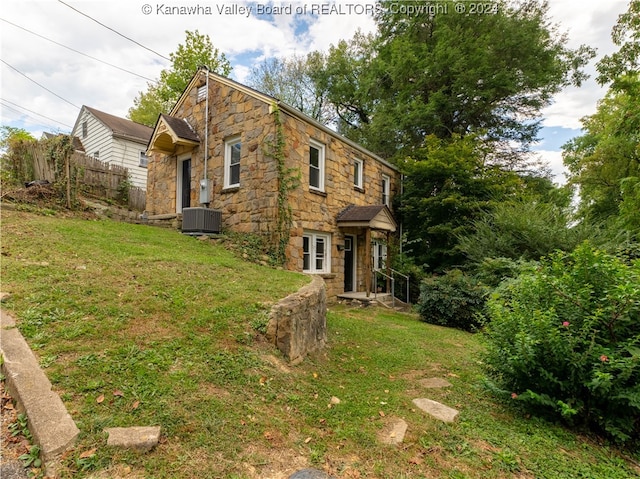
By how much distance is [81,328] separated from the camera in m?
3.13

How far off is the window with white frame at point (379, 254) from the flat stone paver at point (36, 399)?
11.0 meters

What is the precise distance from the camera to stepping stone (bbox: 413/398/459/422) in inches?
121

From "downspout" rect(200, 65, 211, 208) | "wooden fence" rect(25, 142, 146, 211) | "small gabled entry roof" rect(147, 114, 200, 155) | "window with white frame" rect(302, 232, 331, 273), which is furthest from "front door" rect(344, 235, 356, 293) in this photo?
"wooden fence" rect(25, 142, 146, 211)

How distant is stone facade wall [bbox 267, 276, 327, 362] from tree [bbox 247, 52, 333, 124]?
20032mm

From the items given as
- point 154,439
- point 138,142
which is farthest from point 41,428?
point 138,142

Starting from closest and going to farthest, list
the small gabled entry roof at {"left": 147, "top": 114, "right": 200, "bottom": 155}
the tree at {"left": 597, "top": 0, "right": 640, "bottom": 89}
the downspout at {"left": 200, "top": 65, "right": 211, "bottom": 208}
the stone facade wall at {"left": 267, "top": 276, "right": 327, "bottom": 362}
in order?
the stone facade wall at {"left": 267, "top": 276, "right": 327, "bottom": 362} < the tree at {"left": 597, "top": 0, "right": 640, "bottom": 89} < the downspout at {"left": 200, "top": 65, "right": 211, "bottom": 208} < the small gabled entry roof at {"left": 147, "top": 114, "right": 200, "bottom": 155}

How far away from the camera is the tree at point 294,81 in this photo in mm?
21734

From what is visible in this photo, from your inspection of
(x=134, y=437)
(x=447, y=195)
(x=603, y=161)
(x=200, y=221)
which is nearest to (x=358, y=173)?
(x=447, y=195)

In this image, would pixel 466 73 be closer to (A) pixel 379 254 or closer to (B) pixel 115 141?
(A) pixel 379 254

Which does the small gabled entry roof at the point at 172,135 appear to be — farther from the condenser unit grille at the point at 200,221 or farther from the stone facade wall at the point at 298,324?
the stone facade wall at the point at 298,324

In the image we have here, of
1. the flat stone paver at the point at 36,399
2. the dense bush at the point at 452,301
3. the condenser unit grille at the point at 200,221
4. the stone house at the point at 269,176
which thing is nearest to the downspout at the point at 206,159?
the stone house at the point at 269,176

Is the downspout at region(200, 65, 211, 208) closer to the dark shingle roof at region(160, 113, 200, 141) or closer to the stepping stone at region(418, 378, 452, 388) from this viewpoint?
the dark shingle roof at region(160, 113, 200, 141)

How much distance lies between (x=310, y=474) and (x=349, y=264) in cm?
956

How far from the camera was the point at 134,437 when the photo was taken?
2.03 m
